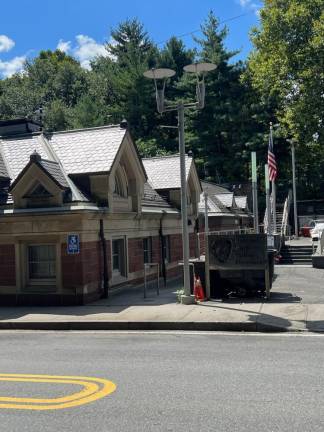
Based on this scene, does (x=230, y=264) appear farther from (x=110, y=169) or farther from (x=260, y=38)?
(x=260, y=38)

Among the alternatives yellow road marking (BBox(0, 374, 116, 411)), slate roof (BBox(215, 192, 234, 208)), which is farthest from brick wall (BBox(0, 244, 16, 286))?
slate roof (BBox(215, 192, 234, 208))

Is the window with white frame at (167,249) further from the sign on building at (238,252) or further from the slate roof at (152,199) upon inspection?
the sign on building at (238,252)

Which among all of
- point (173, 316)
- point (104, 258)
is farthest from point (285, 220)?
point (173, 316)

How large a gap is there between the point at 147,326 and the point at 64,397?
545 cm

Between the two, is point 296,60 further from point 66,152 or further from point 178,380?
point 178,380

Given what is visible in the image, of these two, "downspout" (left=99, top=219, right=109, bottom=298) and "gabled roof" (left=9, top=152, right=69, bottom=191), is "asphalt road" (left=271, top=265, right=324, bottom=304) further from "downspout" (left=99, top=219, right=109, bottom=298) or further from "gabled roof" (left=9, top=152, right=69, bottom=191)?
"gabled roof" (left=9, top=152, right=69, bottom=191)

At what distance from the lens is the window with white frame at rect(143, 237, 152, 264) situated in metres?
20.6

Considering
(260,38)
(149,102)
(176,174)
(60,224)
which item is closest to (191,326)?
(60,224)

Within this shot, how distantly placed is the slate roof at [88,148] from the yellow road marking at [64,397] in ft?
30.8

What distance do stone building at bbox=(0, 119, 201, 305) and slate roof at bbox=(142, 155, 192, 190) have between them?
467 cm

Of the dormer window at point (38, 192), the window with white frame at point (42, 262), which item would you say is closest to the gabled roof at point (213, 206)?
the window with white frame at point (42, 262)

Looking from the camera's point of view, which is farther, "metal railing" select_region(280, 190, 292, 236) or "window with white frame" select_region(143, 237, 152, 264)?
"metal railing" select_region(280, 190, 292, 236)

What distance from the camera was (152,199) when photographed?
2228cm

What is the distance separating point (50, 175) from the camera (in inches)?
592
